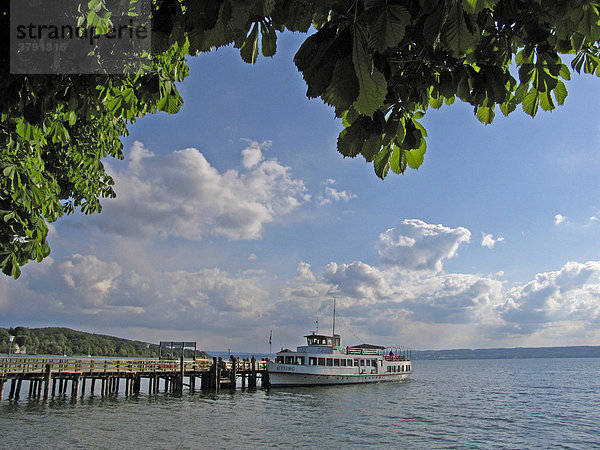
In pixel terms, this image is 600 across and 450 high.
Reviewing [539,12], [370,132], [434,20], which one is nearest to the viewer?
[434,20]

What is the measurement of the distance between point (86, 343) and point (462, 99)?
178 meters

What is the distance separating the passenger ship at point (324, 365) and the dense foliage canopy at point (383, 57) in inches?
1739

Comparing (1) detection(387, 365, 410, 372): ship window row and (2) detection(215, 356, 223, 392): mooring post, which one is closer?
(2) detection(215, 356, 223, 392): mooring post

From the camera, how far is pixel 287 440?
2066cm

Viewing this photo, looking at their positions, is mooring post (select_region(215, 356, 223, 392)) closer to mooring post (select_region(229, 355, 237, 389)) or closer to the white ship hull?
mooring post (select_region(229, 355, 237, 389))

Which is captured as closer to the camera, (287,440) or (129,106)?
(129,106)

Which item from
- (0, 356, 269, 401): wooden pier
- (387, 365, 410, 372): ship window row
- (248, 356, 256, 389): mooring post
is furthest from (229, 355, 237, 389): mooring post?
(387, 365, 410, 372): ship window row

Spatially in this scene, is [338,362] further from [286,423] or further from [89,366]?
[89,366]

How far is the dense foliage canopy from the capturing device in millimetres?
1616

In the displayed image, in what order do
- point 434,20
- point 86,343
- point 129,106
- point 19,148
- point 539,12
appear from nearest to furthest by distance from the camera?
point 434,20 → point 539,12 → point 129,106 → point 19,148 → point 86,343

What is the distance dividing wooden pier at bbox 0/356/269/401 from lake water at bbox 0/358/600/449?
1.50m

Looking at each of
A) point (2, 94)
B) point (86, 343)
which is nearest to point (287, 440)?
point (2, 94)

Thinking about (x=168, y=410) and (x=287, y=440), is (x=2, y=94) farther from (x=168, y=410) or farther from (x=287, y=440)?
(x=168, y=410)

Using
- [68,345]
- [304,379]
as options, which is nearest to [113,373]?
[304,379]
